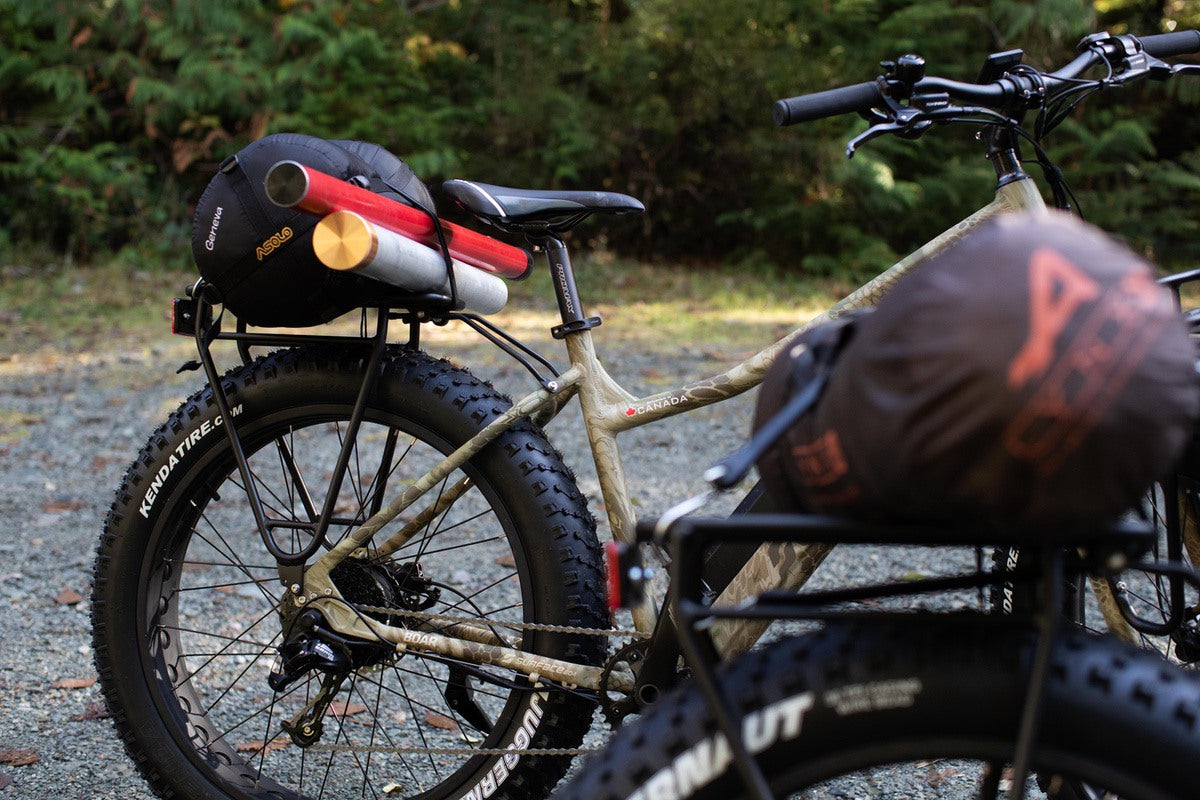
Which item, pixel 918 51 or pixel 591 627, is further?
pixel 918 51

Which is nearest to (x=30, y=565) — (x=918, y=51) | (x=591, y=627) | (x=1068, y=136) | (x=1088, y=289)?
(x=591, y=627)

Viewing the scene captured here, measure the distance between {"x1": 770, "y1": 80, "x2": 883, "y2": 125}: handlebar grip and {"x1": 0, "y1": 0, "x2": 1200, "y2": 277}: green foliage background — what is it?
24.3 feet

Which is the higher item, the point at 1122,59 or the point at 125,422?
the point at 125,422

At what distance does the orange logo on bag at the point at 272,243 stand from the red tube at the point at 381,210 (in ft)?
0.30

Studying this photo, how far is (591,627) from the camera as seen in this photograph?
196cm

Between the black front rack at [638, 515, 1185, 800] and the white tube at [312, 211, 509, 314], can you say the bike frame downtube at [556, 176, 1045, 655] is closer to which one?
the white tube at [312, 211, 509, 314]

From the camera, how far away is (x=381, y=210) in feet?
5.95

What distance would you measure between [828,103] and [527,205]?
1.85 feet

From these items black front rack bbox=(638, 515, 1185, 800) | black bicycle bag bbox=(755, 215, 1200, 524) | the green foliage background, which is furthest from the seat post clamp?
the green foliage background

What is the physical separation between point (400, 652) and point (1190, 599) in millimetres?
2639

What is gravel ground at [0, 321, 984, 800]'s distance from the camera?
252 centimetres

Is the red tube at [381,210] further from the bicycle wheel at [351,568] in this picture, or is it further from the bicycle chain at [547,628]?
the bicycle chain at [547,628]

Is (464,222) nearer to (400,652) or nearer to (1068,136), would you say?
(1068,136)

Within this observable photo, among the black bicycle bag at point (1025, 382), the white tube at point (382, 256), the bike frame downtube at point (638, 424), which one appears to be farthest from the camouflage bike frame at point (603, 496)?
the black bicycle bag at point (1025, 382)
